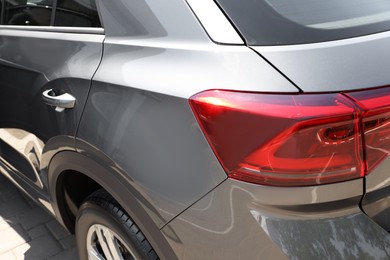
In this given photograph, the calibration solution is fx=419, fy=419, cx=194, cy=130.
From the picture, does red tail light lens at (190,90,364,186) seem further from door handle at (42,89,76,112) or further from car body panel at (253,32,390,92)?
door handle at (42,89,76,112)

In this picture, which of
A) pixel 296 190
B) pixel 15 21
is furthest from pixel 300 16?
pixel 15 21

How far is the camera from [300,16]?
4.03 feet

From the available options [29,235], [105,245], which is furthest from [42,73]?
[29,235]

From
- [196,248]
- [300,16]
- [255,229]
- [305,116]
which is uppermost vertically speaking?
[300,16]

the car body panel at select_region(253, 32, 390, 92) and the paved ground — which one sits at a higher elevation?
the car body panel at select_region(253, 32, 390, 92)

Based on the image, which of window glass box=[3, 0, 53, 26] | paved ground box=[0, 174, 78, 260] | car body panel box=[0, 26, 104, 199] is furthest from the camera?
paved ground box=[0, 174, 78, 260]

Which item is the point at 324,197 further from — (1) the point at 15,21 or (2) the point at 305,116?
(1) the point at 15,21

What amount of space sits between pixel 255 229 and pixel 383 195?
14.5 inches

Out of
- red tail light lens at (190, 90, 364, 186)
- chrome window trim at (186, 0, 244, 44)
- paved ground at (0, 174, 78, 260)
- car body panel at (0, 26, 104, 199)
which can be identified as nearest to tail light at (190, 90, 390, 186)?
red tail light lens at (190, 90, 364, 186)

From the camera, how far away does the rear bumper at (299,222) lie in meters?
1.07

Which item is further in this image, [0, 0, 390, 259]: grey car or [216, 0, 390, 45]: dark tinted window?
[216, 0, 390, 45]: dark tinted window

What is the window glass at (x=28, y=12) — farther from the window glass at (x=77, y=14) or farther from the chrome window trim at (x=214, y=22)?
the chrome window trim at (x=214, y=22)

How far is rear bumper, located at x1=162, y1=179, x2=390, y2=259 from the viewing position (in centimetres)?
107

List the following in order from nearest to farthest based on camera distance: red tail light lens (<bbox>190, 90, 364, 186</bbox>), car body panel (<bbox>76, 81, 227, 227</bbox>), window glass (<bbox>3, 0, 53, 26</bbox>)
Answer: red tail light lens (<bbox>190, 90, 364, 186</bbox>) < car body panel (<bbox>76, 81, 227, 227</bbox>) < window glass (<bbox>3, 0, 53, 26</bbox>)
